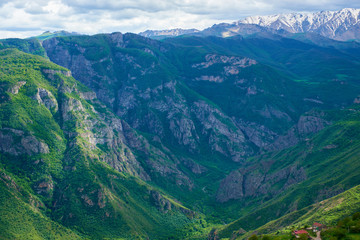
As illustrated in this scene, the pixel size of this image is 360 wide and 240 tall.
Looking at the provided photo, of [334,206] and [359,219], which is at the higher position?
[359,219]

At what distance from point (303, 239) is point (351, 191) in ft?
247

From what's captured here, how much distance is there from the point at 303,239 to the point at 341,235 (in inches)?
511

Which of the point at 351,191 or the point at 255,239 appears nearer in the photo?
the point at 255,239

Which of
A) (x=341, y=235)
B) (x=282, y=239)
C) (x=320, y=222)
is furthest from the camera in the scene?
(x=320, y=222)

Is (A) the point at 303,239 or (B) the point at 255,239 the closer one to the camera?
(A) the point at 303,239

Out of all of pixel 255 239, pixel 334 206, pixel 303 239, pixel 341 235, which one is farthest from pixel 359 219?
pixel 334 206

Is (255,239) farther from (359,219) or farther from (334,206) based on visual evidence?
(334,206)

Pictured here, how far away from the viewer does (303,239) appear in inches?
5472

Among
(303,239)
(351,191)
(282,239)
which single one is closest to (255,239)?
(282,239)

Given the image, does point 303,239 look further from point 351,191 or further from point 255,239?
point 351,191

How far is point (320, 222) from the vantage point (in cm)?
18025

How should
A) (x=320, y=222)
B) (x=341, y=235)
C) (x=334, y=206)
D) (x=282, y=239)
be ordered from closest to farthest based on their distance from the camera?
(x=341, y=235) → (x=282, y=239) → (x=320, y=222) → (x=334, y=206)

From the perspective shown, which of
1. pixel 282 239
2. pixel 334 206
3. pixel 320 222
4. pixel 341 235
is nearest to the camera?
pixel 341 235

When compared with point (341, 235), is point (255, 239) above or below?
below
